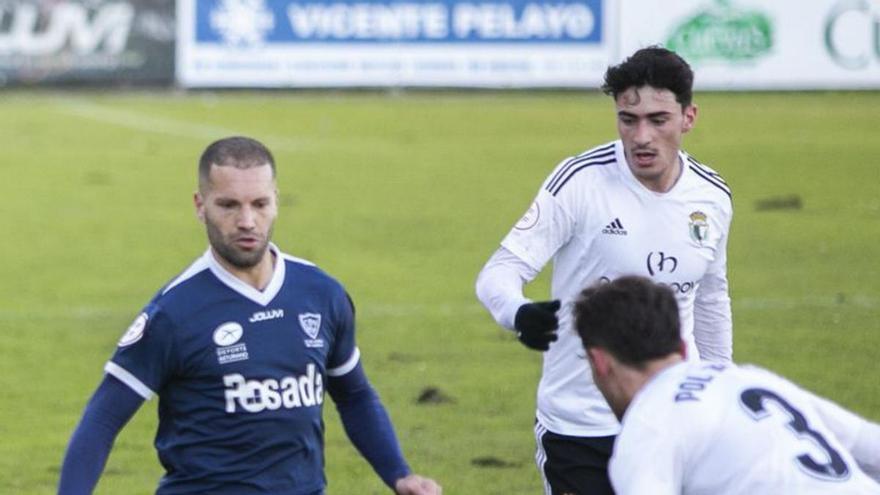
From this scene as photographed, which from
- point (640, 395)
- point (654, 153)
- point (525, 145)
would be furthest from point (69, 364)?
point (525, 145)

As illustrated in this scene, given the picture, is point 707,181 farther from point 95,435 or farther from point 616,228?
point 95,435

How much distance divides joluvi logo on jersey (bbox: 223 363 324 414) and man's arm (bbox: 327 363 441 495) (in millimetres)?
286

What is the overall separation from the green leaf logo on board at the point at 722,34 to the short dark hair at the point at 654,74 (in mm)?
25725

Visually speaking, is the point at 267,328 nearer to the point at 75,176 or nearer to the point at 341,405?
the point at 341,405

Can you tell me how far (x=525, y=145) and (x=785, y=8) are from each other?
20.5 feet

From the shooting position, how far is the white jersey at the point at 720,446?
4.95 meters

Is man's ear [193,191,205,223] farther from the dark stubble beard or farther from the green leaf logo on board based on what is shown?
the green leaf logo on board

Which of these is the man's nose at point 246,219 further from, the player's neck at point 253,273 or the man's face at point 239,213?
the player's neck at point 253,273

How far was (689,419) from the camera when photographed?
5.00 m

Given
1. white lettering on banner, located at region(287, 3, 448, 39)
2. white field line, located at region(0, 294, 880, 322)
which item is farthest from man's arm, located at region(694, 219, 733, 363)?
white lettering on banner, located at region(287, 3, 448, 39)

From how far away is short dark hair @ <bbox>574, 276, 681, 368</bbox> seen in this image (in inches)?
203

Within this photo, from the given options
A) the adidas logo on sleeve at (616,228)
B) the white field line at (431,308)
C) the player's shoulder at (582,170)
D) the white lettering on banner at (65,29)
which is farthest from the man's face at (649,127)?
the white lettering on banner at (65,29)

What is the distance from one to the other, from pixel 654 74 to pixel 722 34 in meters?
26.3

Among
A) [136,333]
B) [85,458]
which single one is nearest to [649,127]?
[136,333]
